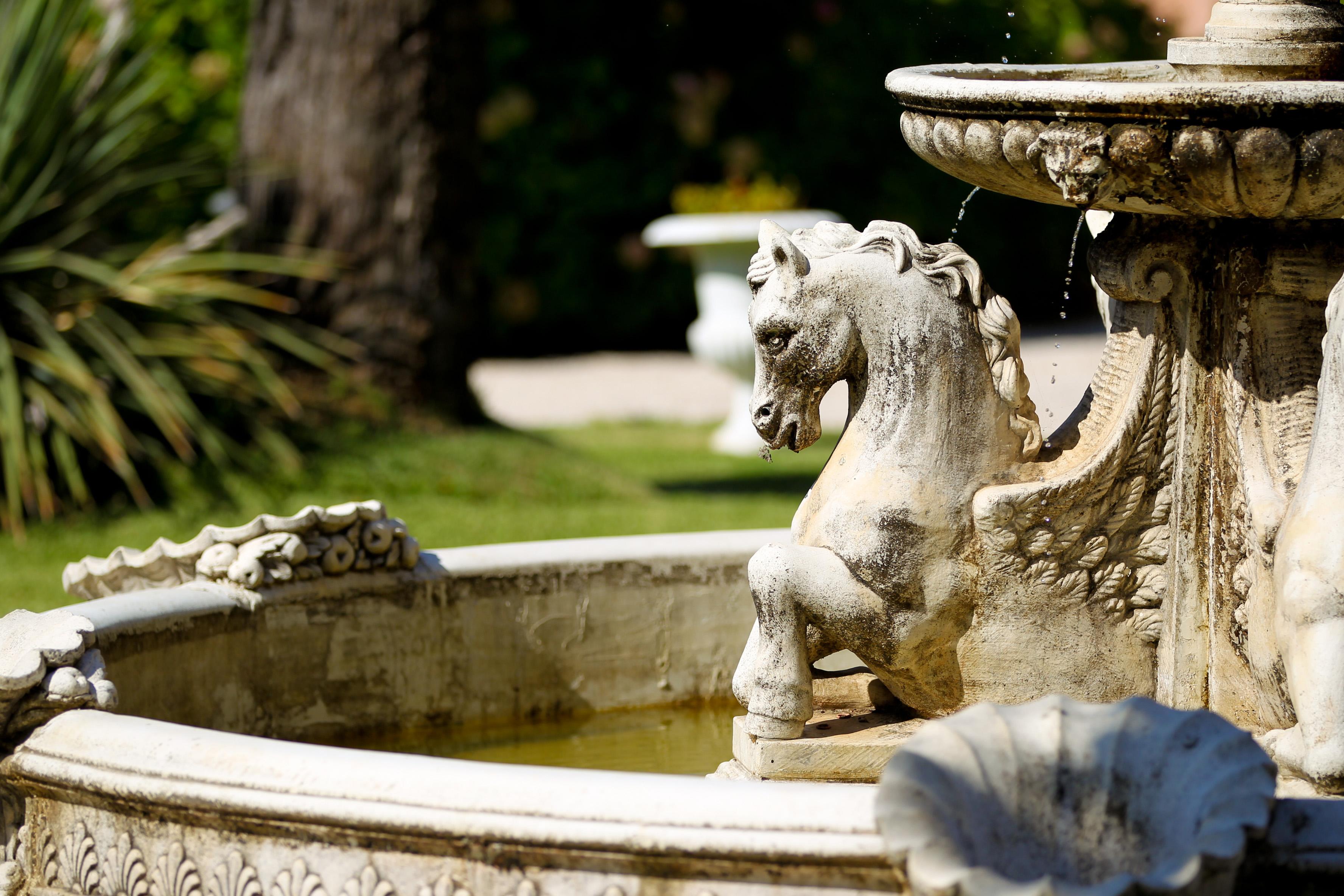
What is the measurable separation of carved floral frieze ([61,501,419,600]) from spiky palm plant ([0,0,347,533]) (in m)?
3.17

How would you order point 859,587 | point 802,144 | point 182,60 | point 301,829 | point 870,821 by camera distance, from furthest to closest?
point 802,144 < point 182,60 < point 859,587 < point 301,829 < point 870,821

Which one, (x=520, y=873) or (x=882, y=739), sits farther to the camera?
(x=882, y=739)

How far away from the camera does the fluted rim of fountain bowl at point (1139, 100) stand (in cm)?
267

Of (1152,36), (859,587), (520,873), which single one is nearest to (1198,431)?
(859,587)

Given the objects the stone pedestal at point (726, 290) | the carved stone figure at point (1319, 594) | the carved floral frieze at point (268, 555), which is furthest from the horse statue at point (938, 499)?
the stone pedestal at point (726, 290)

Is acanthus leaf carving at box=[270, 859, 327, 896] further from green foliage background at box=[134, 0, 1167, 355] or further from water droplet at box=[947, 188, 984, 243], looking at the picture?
green foliage background at box=[134, 0, 1167, 355]

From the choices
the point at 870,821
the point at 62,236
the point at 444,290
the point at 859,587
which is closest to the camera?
the point at 870,821

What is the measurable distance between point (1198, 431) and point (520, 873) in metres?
1.38

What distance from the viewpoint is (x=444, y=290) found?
806 cm

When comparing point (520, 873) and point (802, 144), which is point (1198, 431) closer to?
point (520, 873)

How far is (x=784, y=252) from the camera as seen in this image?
2959 mm

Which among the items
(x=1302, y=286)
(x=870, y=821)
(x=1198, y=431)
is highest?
(x=1302, y=286)

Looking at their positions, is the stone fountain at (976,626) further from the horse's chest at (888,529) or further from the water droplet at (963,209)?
the water droplet at (963,209)

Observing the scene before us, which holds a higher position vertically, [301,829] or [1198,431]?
[1198,431]
